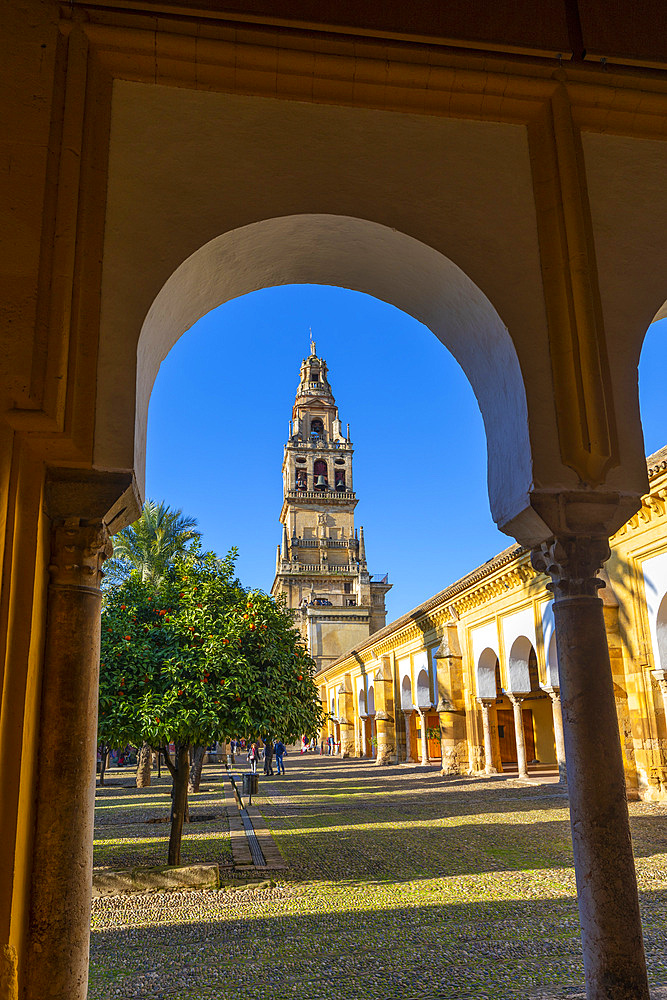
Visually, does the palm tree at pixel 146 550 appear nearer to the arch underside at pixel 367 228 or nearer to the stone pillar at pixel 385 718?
the stone pillar at pixel 385 718

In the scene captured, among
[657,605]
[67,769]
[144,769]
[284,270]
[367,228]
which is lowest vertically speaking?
[144,769]

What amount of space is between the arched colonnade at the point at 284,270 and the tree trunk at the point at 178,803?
5.78 metres

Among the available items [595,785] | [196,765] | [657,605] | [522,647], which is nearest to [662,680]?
[657,605]

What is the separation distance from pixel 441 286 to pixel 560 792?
13.6 m

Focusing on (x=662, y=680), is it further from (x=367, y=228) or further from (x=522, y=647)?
(x=367, y=228)

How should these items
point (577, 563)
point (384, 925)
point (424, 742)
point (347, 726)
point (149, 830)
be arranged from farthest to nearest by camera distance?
point (347, 726) < point (424, 742) < point (149, 830) < point (384, 925) < point (577, 563)

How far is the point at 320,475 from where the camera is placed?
6159 cm

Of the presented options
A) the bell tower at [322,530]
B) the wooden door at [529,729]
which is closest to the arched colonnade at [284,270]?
the wooden door at [529,729]

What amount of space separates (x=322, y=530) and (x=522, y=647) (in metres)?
40.8

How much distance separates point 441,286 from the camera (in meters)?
4.92

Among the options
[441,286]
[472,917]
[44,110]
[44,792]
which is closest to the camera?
[44,792]

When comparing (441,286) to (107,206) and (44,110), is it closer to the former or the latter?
(107,206)

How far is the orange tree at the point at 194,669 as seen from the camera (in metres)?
8.43

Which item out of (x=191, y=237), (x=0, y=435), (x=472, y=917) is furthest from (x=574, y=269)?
(x=472, y=917)
